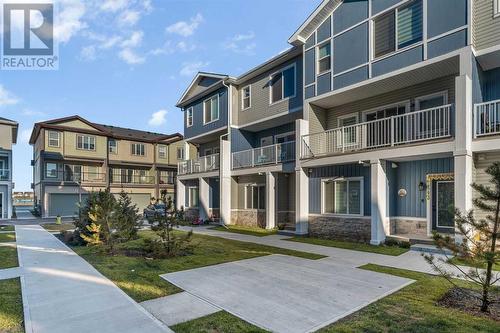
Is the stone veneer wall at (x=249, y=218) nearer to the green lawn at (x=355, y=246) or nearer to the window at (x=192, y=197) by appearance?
the green lawn at (x=355, y=246)

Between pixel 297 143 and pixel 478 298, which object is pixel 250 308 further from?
pixel 297 143

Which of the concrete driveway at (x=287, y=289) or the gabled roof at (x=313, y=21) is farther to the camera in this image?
the gabled roof at (x=313, y=21)

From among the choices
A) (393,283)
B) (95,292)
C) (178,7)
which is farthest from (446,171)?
(178,7)

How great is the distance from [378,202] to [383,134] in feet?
9.38

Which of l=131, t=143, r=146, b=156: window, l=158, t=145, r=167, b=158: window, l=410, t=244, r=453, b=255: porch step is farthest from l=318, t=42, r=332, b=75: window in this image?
l=158, t=145, r=167, b=158: window

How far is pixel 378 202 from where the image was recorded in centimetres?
1203

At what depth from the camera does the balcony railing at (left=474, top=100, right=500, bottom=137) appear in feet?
A: 32.8

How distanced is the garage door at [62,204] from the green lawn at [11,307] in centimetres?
2639

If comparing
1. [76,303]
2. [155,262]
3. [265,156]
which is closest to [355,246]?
[155,262]

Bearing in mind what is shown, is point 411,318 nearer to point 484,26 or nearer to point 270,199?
point 484,26

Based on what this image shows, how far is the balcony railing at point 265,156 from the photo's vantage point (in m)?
17.3

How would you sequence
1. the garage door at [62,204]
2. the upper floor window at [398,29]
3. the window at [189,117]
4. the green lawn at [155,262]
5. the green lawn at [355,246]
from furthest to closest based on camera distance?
the garage door at [62,204]
the window at [189,117]
the upper floor window at [398,29]
the green lawn at [355,246]
the green lawn at [155,262]

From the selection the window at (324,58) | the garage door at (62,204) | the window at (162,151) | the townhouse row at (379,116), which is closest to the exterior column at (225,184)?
the townhouse row at (379,116)

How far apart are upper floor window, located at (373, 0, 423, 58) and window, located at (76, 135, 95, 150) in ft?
104
